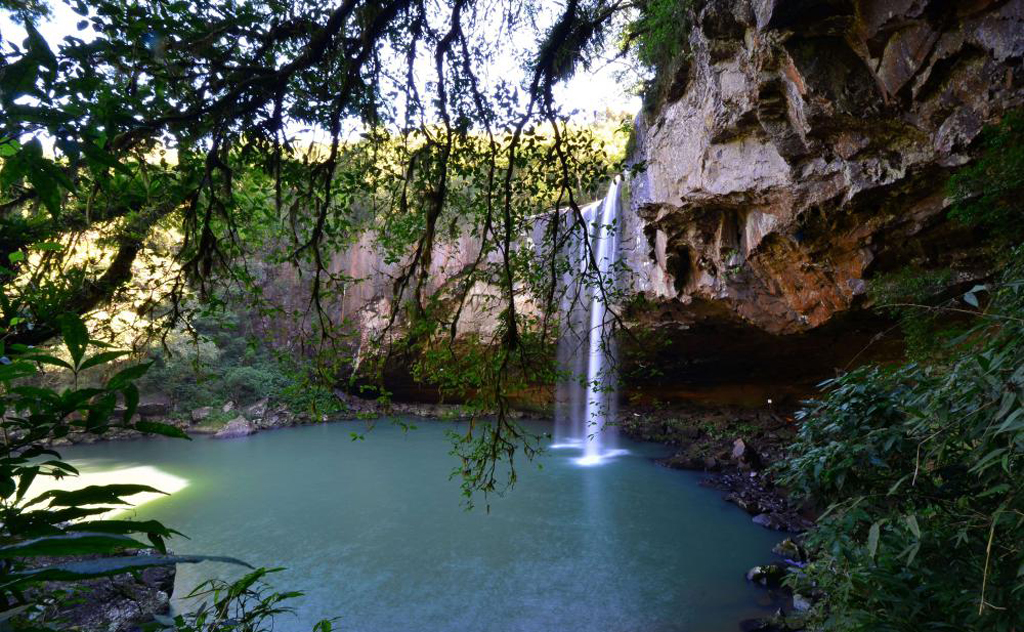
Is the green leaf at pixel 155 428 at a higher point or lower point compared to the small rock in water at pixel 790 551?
higher

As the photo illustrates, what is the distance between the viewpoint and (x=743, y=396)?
12.2m

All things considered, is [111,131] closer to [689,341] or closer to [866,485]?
[866,485]

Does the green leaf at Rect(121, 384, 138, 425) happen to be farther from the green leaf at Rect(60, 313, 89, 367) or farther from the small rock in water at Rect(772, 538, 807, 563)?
the small rock in water at Rect(772, 538, 807, 563)

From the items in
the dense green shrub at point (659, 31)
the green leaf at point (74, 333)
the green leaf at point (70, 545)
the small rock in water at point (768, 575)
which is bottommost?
the small rock in water at point (768, 575)

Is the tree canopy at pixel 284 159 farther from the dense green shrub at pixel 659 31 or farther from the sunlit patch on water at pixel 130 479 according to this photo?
the sunlit patch on water at pixel 130 479

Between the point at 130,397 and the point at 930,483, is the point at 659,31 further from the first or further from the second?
the point at 130,397

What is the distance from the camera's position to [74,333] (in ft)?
2.46

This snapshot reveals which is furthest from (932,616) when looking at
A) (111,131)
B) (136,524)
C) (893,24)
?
(893,24)

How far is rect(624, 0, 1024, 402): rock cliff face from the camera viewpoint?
4.41 m

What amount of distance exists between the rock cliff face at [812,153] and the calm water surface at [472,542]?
246 cm

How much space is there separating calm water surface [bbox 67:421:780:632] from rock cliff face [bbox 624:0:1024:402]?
246 cm

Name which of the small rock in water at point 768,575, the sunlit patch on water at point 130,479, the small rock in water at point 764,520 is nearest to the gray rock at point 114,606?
the sunlit patch on water at point 130,479

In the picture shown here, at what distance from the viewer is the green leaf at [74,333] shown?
726 millimetres

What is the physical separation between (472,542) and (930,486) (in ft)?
15.9
